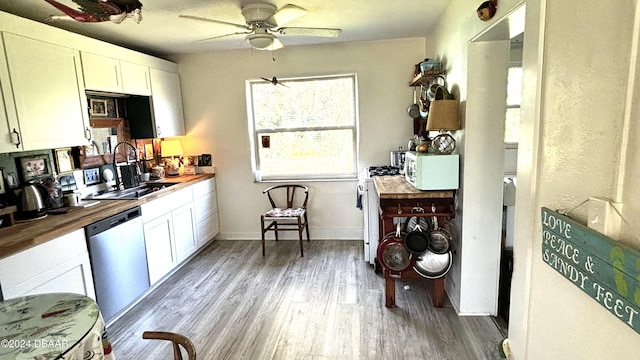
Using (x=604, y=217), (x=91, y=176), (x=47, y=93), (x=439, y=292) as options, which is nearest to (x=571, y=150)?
(x=604, y=217)

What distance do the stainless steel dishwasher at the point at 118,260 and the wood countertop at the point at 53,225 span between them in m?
0.06

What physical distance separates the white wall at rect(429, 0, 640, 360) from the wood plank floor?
2.70 ft

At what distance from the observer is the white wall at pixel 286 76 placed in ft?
12.8

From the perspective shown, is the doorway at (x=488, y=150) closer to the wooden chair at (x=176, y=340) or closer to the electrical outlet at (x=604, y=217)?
the electrical outlet at (x=604, y=217)

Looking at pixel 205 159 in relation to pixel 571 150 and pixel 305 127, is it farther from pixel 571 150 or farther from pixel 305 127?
pixel 571 150

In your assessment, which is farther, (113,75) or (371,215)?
(371,215)

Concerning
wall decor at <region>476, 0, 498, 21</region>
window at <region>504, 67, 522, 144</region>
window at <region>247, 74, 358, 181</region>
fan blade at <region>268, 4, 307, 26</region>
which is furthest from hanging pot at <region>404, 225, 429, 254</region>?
fan blade at <region>268, 4, 307, 26</region>

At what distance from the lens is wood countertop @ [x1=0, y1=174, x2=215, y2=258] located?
1879 millimetres

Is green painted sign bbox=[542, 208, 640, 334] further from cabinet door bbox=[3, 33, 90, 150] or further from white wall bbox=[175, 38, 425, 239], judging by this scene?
cabinet door bbox=[3, 33, 90, 150]

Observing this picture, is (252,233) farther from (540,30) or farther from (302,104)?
(540,30)

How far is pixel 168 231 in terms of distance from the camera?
3.29m

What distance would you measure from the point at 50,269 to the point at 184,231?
1.55 metres

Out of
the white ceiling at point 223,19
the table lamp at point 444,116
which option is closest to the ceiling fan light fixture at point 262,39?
the white ceiling at point 223,19

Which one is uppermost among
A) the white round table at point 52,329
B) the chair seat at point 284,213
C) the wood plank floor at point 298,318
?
the white round table at point 52,329
